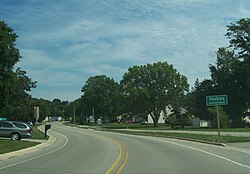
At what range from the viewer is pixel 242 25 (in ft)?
233

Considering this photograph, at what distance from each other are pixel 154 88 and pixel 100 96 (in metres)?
53.3

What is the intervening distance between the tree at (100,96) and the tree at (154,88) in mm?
49443

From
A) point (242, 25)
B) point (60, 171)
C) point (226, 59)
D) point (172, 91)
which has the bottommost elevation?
point (60, 171)

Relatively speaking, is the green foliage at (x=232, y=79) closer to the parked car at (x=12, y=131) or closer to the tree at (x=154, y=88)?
the tree at (x=154, y=88)

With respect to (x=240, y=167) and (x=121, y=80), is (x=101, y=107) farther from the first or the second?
(x=240, y=167)

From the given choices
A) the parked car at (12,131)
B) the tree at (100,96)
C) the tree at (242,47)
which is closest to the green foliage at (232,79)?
the tree at (242,47)

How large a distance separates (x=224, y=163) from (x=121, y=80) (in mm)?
71235

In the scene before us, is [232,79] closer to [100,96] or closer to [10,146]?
[10,146]

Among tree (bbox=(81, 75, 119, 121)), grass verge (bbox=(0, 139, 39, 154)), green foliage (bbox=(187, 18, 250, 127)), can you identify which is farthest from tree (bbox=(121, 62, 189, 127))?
grass verge (bbox=(0, 139, 39, 154))

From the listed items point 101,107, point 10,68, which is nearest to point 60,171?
point 10,68

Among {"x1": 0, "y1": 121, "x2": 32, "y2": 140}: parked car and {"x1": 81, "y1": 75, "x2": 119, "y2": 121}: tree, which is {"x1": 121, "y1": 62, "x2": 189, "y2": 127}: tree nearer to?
{"x1": 0, "y1": 121, "x2": 32, "y2": 140}: parked car

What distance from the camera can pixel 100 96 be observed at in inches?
5226

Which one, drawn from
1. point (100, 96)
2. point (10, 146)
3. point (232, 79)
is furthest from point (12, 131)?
point (100, 96)

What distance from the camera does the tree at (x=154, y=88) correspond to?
264 ft
